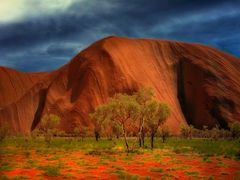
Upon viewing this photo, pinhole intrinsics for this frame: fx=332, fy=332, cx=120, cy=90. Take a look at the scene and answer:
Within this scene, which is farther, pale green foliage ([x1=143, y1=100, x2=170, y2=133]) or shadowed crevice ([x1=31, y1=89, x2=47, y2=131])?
shadowed crevice ([x1=31, y1=89, x2=47, y2=131])

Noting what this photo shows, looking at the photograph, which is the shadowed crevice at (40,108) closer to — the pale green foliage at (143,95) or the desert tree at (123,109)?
the pale green foliage at (143,95)

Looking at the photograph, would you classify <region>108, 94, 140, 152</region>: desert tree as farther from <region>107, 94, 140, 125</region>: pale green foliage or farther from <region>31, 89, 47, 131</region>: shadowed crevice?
<region>31, 89, 47, 131</region>: shadowed crevice

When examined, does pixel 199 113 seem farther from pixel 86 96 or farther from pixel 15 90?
pixel 15 90

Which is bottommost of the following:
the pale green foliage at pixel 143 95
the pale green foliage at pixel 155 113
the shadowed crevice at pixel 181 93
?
the pale green foliage at pixel 155 113

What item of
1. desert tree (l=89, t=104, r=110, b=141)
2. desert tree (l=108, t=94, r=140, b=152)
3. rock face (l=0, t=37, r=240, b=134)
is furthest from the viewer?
rock face (l=0, t=37, r=240, b=134)

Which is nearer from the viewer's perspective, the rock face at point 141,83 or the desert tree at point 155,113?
the desert tree at point 155,113

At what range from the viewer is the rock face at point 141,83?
127m

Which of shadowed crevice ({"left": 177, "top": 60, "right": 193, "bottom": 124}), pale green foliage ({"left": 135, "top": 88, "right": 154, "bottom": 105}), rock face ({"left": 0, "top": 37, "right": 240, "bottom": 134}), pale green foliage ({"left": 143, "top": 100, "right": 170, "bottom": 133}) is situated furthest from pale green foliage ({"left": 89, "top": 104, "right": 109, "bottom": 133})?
shadowed crevice ({"left": 177, "top": 60, "right": 193, "bottom": 124})

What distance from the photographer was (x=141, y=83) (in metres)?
132

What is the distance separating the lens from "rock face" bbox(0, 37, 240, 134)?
12706 cm

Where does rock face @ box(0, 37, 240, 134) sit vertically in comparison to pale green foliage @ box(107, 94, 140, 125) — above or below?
above

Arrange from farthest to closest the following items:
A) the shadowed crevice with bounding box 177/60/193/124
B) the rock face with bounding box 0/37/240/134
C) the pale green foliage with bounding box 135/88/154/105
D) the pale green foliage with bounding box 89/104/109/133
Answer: the shadowed crevice with bounding box 177/60/193/124, the rock face with bounding box 0/37/240/134, the pale green foliage with bounding box 135/88/154/105, the pale green foliage with bounding box 89/104/109/133

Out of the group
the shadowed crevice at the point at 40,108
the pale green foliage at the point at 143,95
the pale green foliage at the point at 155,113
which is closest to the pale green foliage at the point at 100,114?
the pale green foliage at the point at 143,95

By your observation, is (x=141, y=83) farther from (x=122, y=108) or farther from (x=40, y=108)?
(x=122, y=108)
